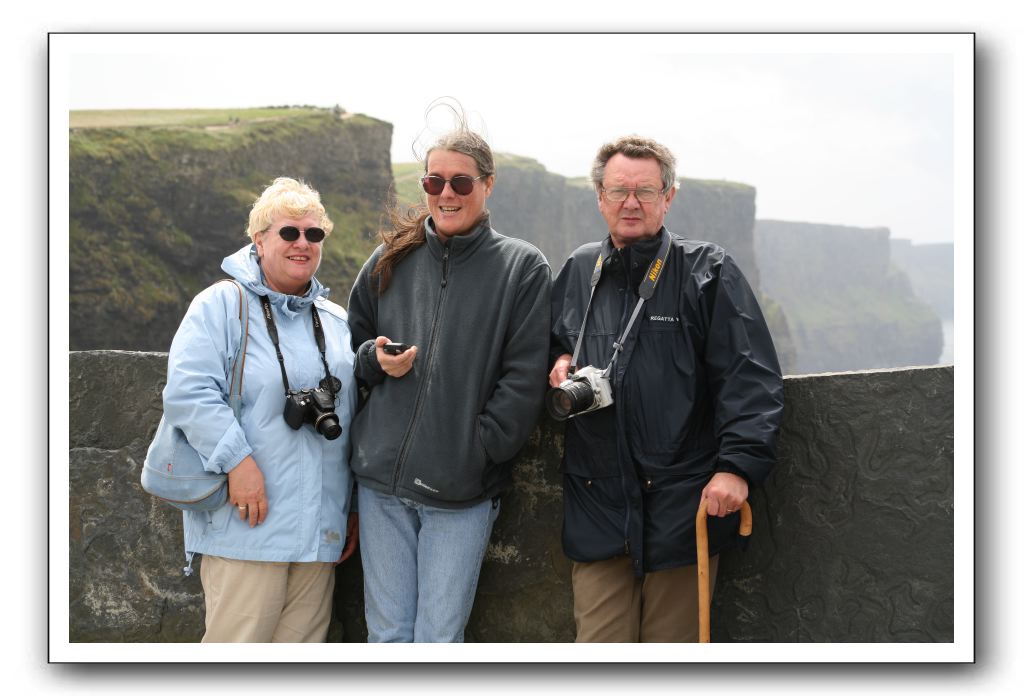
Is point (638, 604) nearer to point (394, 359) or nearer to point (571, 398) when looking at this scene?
point (571, 398)

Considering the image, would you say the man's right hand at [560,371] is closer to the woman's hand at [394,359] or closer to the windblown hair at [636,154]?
the woman's hand at [394,359]

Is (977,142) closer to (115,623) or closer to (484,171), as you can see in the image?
(484,171)

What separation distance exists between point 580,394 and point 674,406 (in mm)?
373

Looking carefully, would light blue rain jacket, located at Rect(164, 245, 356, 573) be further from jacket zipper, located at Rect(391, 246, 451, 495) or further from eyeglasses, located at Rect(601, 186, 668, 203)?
eyeglasses, located at Rect(601, 186, 668, 203)

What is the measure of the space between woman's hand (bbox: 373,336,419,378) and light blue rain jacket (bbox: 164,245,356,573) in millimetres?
259

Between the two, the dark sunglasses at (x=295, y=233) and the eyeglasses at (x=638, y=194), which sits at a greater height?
the eyeglasses at (x=638, y=194)

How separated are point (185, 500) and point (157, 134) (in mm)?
59485

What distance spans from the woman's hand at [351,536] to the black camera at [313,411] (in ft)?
1.75

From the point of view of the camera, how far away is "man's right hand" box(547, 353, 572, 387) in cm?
372

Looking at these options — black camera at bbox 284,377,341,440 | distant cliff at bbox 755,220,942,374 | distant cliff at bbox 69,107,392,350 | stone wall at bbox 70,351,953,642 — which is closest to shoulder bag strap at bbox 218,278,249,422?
black camera at bbox 284,377,341,440

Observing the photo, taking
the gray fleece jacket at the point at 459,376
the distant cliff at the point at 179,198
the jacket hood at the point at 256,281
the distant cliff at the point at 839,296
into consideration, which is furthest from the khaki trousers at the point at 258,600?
the distant cliff at the point at 839,296

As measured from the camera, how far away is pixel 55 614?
13.2 ft

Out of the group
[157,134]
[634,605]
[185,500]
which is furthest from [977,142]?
[157,134]

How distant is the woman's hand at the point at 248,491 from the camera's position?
3574mm
